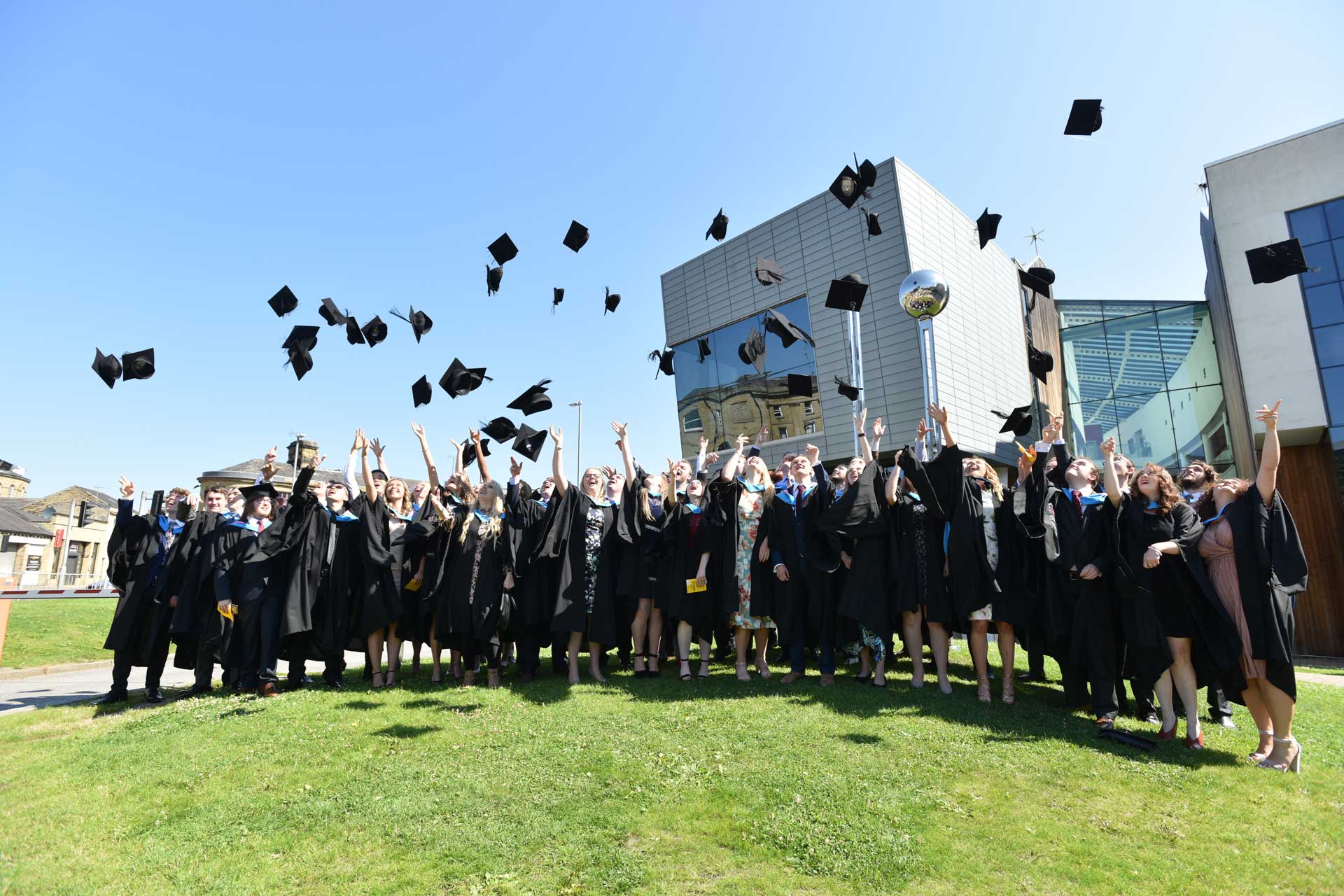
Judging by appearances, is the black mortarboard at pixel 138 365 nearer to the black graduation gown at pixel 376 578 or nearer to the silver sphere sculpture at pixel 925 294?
the black graduation gown at pixel 376 578

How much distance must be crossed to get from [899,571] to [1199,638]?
2.14 m

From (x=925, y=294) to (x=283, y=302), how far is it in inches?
371

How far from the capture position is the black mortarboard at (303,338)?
30.8ft

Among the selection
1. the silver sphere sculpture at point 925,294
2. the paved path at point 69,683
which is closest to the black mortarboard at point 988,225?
the silver sphere sculpture at point 925,294

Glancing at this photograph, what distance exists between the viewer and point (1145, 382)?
722 inches

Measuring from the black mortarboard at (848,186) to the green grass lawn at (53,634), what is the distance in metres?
14.9

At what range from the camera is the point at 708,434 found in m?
24.5

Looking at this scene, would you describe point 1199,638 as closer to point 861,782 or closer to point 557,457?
point 861,782

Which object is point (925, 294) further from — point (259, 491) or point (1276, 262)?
point (259, 491)

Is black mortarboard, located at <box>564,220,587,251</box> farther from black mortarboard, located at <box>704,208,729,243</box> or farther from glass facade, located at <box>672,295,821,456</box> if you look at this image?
glass facade, located at <box>672,295,821,456</box>

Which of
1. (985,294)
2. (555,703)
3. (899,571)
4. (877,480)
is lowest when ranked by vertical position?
(555,703)

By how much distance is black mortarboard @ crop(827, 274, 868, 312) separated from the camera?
332 inches

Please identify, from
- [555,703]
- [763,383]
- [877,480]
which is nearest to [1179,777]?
[877,480]

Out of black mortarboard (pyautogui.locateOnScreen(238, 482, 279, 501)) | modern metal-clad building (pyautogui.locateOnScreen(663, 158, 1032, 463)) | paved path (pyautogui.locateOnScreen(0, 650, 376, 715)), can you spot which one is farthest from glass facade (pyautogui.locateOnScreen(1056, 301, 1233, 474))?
paved path (pyautogui.locateOnScreen(0, 650, 376, 715))
